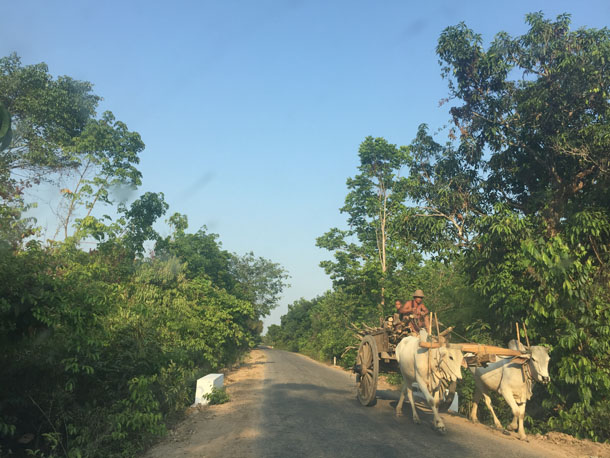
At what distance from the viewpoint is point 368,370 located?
995 centimetres

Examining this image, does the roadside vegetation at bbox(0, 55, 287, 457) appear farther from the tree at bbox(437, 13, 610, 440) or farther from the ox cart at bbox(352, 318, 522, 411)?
the tree at bbox(437, 13, 610, 440)

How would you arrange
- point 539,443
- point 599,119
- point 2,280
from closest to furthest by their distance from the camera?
point 2,280
point 539,443
point 599,119

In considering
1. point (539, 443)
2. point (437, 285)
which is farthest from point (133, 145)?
point (539, 443)

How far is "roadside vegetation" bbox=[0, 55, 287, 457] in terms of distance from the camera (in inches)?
228

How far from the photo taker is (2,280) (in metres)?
5.19

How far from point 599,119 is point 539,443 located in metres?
7.74

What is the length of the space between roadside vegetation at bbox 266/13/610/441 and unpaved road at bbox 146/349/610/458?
151 centimetres

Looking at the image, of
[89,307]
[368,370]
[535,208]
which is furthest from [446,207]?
[89,307]

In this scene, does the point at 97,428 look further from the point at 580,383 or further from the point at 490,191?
the point at 490,191

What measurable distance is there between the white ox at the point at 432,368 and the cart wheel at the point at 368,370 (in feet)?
2.59

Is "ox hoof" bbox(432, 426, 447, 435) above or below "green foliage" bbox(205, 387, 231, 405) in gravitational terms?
below

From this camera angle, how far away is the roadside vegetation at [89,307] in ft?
19.0

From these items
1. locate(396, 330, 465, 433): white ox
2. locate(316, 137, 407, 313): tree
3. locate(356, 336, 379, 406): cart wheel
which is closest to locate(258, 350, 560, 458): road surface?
locate(356, 336, 379, 406): cart wheel

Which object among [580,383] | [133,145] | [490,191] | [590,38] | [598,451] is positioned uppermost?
[133,145]
